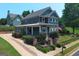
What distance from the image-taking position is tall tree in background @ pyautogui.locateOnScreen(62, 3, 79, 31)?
244 inches

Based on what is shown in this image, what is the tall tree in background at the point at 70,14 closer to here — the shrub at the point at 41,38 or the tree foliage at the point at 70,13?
the tree foliage at the point at 70,13

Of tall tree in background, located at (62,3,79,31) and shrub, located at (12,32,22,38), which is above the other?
tall tree in background, located at (62,3,79,31)

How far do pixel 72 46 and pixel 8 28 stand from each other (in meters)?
1.27

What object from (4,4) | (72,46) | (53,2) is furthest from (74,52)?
(4,4)

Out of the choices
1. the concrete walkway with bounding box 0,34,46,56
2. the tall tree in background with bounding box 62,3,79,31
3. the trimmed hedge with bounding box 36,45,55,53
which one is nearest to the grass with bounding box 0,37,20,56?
the concrete walkway with bounding box 0,34,46,56

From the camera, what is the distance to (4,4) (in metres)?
6.12

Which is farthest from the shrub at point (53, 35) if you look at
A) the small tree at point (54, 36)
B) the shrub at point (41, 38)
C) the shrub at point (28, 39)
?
the shrub at point (28, 39)

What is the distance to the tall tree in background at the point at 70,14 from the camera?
20.4 feet

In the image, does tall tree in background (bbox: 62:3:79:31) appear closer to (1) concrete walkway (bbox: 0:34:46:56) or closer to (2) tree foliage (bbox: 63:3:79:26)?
(2) tree foliage (bbox: 63:3:79:26)

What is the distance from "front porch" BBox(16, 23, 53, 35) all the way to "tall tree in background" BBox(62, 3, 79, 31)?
33 centimetres

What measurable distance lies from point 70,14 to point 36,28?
72 centimetres

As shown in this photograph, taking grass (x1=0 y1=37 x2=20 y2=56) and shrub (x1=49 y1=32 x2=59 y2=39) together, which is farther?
shrub (x1=49 y1=32 x2=59 y2=39)

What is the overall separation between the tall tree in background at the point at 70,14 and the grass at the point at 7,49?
44.4 inches

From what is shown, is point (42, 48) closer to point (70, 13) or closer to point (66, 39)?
point (66, 39)
